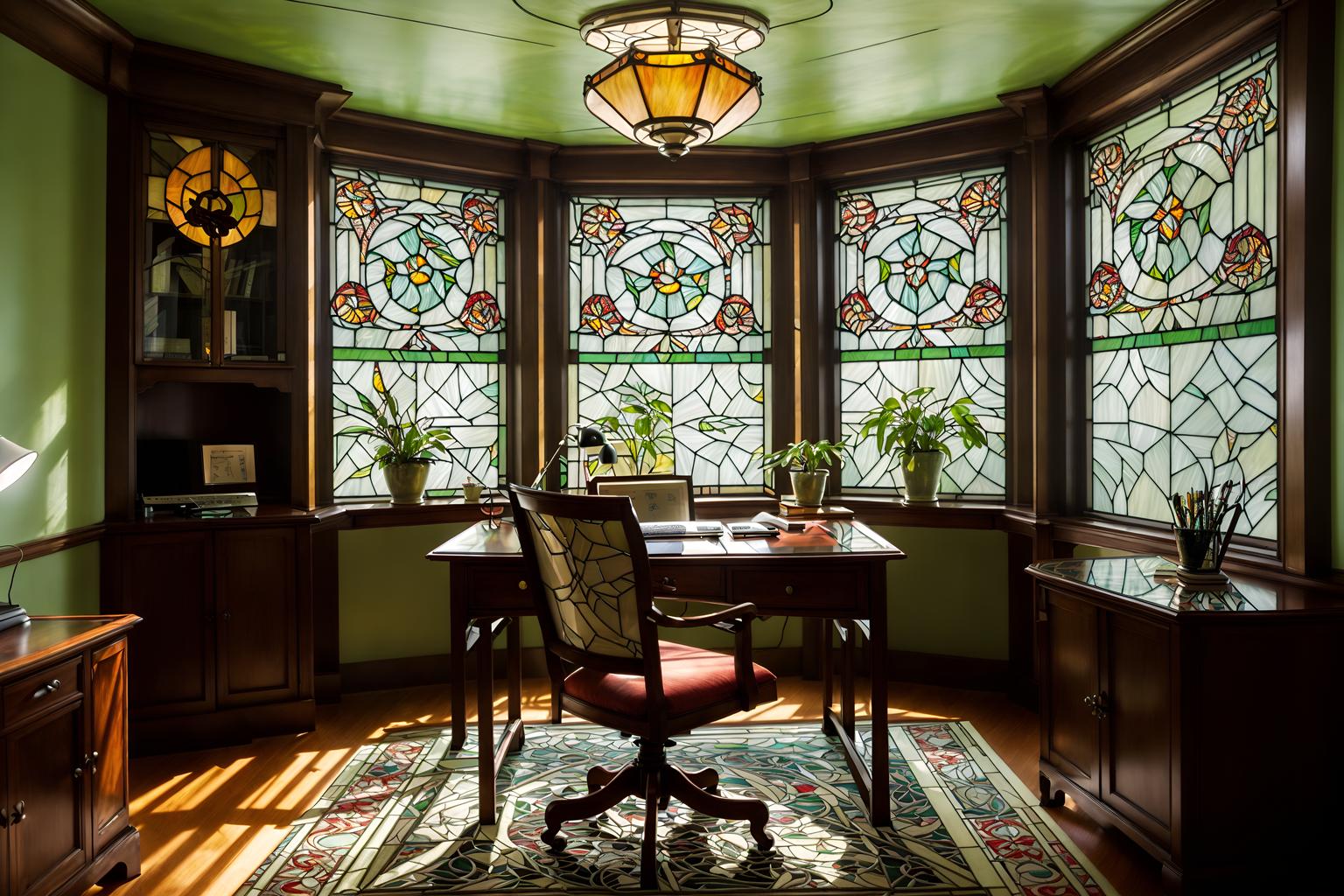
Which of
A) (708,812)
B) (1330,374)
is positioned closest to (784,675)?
(708,812)

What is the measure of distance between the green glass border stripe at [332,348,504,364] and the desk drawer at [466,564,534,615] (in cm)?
184

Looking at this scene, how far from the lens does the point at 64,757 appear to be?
2.24m

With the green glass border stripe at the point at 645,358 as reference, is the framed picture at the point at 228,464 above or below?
below

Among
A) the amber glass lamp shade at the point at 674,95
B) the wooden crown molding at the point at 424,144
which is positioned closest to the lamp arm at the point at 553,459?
the amber glass lamp shade at the point at 674,95

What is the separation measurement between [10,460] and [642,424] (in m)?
2.55

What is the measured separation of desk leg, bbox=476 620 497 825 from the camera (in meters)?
2.85

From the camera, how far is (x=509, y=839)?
2.75 meters

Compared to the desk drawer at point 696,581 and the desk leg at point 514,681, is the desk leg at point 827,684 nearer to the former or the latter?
the desk drawer at point 696,581

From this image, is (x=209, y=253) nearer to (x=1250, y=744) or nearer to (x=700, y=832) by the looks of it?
(x=700, y=832)

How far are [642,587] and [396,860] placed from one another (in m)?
1.11

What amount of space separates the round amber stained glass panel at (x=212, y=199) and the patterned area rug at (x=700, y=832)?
2.16m

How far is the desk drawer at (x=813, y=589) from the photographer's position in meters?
2.87

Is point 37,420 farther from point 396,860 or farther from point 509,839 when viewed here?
point 509,839

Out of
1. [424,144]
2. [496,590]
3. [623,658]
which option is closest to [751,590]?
[623,658]
